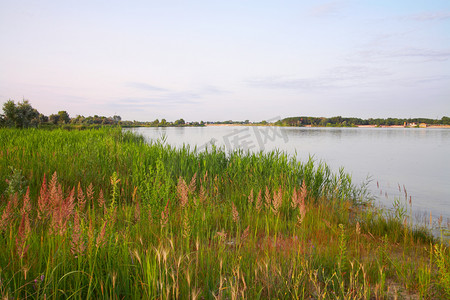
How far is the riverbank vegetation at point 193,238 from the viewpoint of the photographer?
7.70ft

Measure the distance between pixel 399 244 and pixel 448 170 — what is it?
18.8 meters

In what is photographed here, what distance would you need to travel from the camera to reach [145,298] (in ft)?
7.36

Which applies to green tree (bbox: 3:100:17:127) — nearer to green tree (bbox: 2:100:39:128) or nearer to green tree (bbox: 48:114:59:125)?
green tree (bbox: 2:100:39:128)

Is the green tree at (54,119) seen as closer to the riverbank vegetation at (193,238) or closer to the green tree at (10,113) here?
the green tree at (10,113)

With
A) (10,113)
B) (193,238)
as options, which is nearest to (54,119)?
(10,113)

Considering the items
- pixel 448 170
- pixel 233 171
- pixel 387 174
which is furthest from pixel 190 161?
pixel 448 170

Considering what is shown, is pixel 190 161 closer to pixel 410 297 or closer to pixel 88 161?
pixel 88 161

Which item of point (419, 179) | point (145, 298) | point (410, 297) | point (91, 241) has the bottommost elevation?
point (419, 179)

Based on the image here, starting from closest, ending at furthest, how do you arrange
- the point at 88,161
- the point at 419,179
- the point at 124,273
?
the point at 124,273 < the point at 88,161 < the point at 419,179

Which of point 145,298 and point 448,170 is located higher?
point 145,298

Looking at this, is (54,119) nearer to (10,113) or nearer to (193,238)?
(10,113)

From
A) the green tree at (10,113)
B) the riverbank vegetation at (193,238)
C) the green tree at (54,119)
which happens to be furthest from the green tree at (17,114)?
the green tree at (54,119)

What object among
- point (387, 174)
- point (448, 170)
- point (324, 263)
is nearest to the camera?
point (324, 263)

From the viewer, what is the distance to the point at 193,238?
12.0 ft
